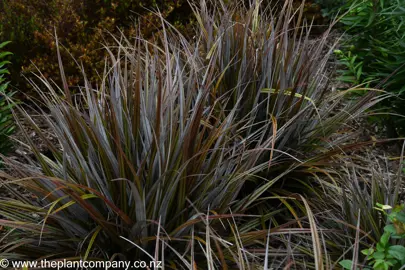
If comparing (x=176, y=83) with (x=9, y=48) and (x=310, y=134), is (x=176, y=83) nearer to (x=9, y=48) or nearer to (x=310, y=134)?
(x=310, y=134)

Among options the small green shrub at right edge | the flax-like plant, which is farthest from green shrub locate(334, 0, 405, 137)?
the small green shrub at right edge

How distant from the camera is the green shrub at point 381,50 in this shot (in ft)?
13.4

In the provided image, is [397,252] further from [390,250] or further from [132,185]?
[132,185]

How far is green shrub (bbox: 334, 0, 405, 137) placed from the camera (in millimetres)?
4078

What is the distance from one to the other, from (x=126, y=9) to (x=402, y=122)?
281 centimetres

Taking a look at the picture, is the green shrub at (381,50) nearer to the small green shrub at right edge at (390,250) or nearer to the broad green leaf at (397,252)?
the small green shrub at right edge at (390,250)

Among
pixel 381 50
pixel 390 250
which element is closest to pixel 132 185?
pixel 390 250

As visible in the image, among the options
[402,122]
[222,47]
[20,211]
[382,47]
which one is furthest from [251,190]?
[382,47]

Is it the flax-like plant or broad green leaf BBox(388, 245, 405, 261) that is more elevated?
the flax-like plant

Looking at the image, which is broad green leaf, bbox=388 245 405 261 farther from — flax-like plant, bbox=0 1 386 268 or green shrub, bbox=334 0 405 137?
green shrub, bbox=334 0 405 137

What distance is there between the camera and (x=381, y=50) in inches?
163

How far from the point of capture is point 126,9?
5.39 meters

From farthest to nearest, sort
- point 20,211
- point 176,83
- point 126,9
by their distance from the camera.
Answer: point 126,9, point 176,83, point 20,211

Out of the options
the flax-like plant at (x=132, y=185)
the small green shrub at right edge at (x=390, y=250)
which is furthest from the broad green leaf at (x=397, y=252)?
the flax-like plant at (x=132, y=185)
